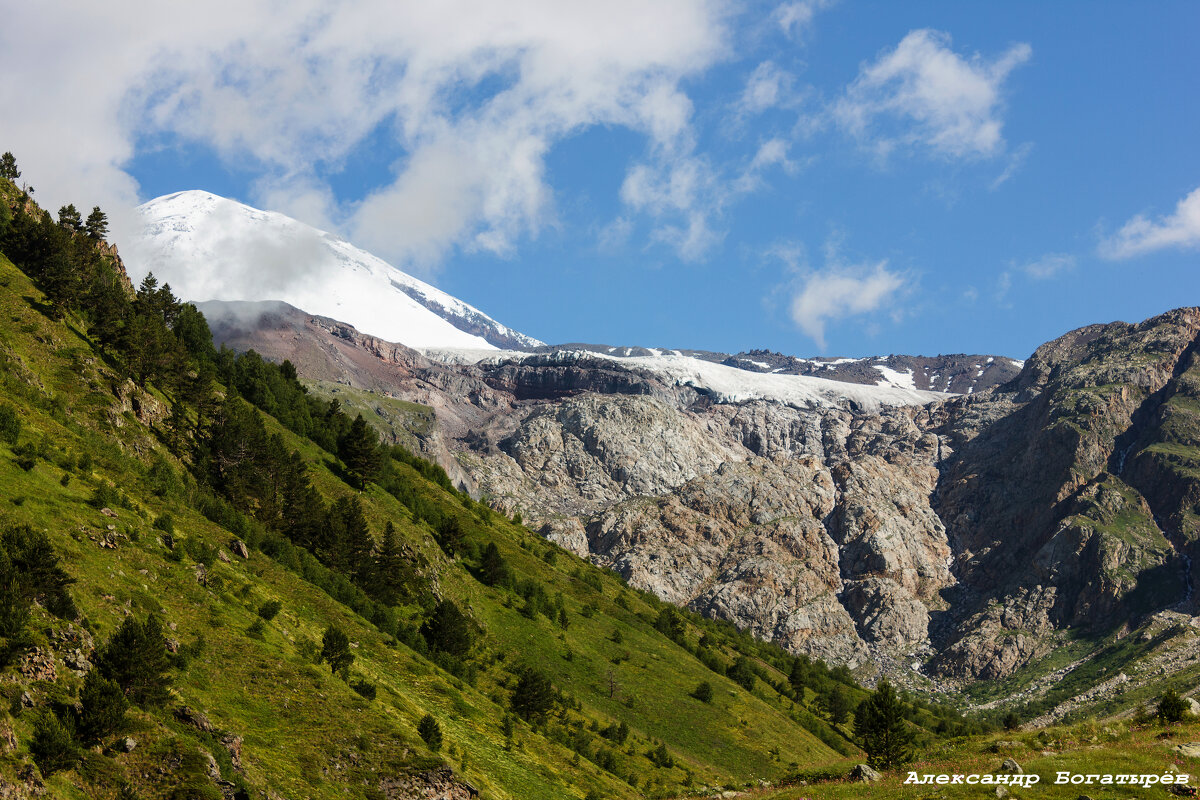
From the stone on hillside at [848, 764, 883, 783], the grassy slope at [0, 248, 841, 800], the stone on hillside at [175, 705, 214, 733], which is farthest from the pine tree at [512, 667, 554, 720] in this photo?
the stone on hillside at [175, 705, 214, 733]

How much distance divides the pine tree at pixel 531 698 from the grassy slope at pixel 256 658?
4680 millimetres

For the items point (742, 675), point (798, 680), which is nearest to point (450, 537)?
point (742, 675)

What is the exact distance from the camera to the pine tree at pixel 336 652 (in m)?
50.8

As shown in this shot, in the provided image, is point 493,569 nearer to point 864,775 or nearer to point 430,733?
point 430,733

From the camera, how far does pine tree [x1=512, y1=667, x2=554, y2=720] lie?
77.8m

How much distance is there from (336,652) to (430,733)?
7.81 meters

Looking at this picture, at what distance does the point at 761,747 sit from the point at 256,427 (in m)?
71.8

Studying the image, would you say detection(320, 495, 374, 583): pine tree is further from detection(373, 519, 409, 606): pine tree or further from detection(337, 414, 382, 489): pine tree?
detection(337, 414, 382, 489): pine tree

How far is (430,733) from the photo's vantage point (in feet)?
159

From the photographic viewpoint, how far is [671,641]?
145 m

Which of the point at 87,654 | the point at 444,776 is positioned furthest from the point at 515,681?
the point at 87,654

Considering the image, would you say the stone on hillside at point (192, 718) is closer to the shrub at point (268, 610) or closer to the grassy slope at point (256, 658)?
the grassy slope at point (256, 658)

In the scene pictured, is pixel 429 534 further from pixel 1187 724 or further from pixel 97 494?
pixel 1187 724

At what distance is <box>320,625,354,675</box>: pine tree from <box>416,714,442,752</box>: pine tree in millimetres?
5952
